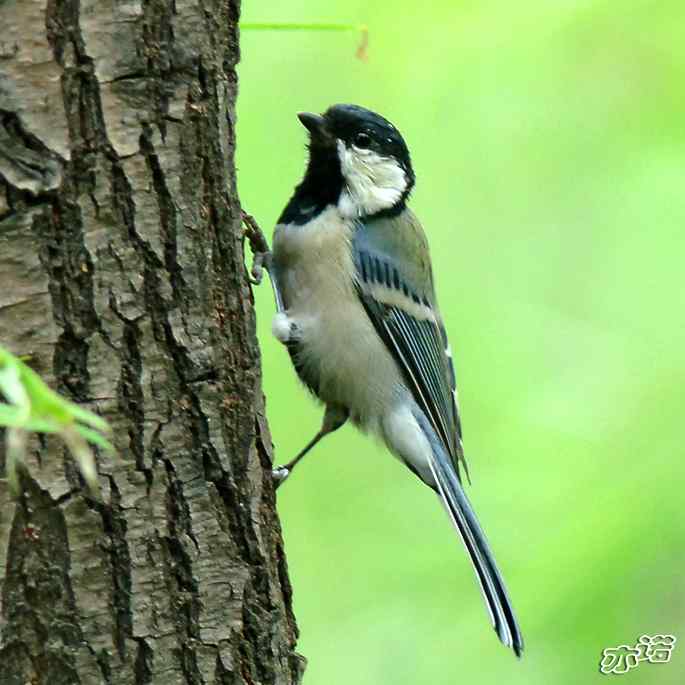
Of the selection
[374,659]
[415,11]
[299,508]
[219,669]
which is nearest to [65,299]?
[219,669]

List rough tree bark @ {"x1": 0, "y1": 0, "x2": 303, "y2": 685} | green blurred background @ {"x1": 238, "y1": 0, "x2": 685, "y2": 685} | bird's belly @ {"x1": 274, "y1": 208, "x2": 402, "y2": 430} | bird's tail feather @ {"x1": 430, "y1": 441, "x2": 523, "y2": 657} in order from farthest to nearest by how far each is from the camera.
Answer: green blurred background @ {"x1": 238, "y1": 0, "x2": 685, "y2": 685}, bird's belly @ {"x1": 274, "y1": 208, "x2": 402, "y2": 430}, bird's tail feather @ {"x1": 430, "y1": 441, "x2": 523, "y2": 657}, rough tree bark @ {"x1": 0, "y1": 0, "x2": 303, "y2": 685}

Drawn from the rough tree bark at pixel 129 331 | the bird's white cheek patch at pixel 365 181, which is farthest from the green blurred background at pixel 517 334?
the rough tree bark at pixel 129 331

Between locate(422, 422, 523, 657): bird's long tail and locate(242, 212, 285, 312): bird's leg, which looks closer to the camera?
locate(422, 422, 523, 657): bird's long tail

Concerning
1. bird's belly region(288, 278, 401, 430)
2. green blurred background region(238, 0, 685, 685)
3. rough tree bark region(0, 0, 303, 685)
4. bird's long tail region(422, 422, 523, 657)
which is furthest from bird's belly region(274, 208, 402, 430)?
rough tree bark region(0, 0, 303, 685)

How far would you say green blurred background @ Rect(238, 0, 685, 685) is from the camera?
15.0 ft

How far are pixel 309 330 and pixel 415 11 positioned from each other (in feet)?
7.98

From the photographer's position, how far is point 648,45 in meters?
6.14

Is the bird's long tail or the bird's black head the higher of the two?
the bird's black head

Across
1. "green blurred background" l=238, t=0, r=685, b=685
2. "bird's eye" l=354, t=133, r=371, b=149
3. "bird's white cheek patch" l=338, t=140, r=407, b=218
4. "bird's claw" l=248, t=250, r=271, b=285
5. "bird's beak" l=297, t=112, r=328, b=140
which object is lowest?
"green blurred background" l=238, t=0, r=685, b=685

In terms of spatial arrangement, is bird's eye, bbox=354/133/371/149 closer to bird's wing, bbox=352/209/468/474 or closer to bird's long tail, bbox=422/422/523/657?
bird's wing, bbox=352/209/468/474

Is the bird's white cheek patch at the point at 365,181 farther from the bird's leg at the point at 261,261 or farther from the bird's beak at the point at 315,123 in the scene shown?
the bird's leg at the point at 261,261

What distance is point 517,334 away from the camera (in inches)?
235

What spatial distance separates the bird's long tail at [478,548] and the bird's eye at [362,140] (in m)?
0.94

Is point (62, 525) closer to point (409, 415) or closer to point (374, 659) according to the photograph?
point (409, 415)
